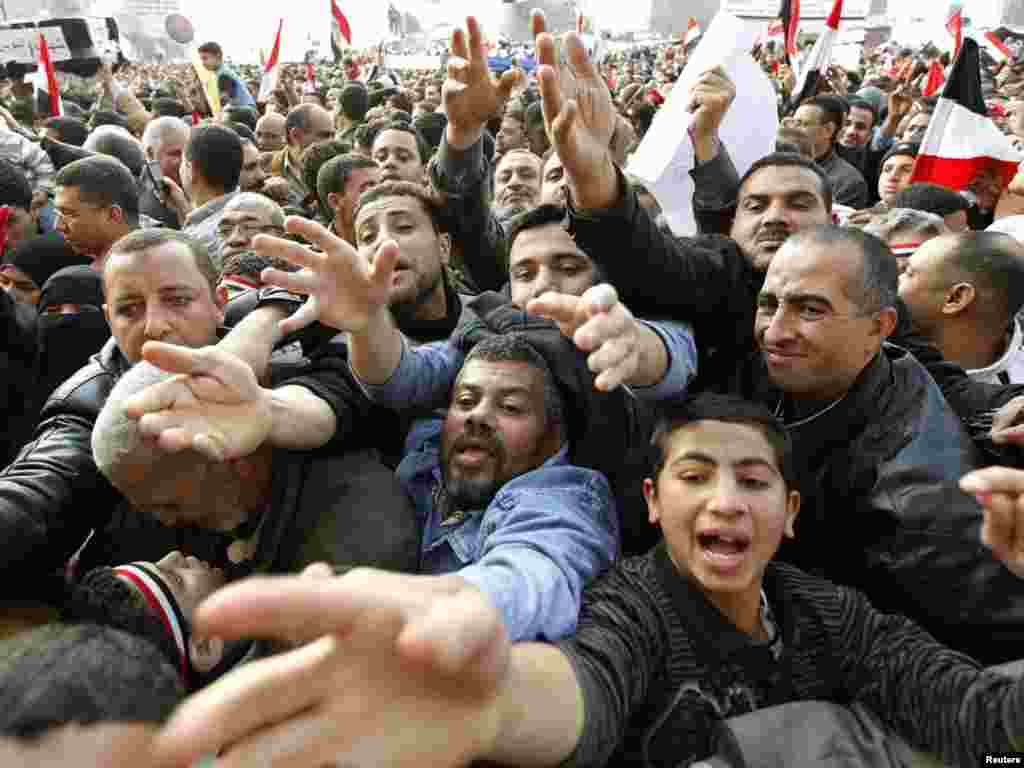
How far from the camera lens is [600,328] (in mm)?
1616

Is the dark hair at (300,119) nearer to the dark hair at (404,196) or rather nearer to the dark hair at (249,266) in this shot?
the dark hair at (249,266)

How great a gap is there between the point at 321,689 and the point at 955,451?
1.57m

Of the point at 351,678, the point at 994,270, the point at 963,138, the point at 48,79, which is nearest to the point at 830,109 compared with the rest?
the point at 963,138

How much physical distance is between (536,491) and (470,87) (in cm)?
151

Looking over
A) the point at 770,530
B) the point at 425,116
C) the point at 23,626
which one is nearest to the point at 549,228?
the point at 770,530

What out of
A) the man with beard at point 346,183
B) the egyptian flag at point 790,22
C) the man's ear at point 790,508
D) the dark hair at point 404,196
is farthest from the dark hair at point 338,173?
the egyptian flag at point 790,22

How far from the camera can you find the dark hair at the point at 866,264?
2.07 m

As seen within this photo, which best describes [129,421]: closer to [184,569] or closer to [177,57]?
[184,569]

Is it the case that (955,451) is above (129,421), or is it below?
below

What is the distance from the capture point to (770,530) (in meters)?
1.71

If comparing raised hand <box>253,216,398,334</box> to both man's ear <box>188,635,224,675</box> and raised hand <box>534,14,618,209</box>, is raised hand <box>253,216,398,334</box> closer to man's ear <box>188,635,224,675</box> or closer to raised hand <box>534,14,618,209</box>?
raised hand <box>534,14,618,209</box>

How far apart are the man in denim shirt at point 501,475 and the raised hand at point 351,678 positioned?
67 centimetres

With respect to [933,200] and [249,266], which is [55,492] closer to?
[249,266]

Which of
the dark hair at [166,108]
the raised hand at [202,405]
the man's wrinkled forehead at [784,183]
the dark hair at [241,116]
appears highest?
the man's wrinkled forehead at [784,183]
